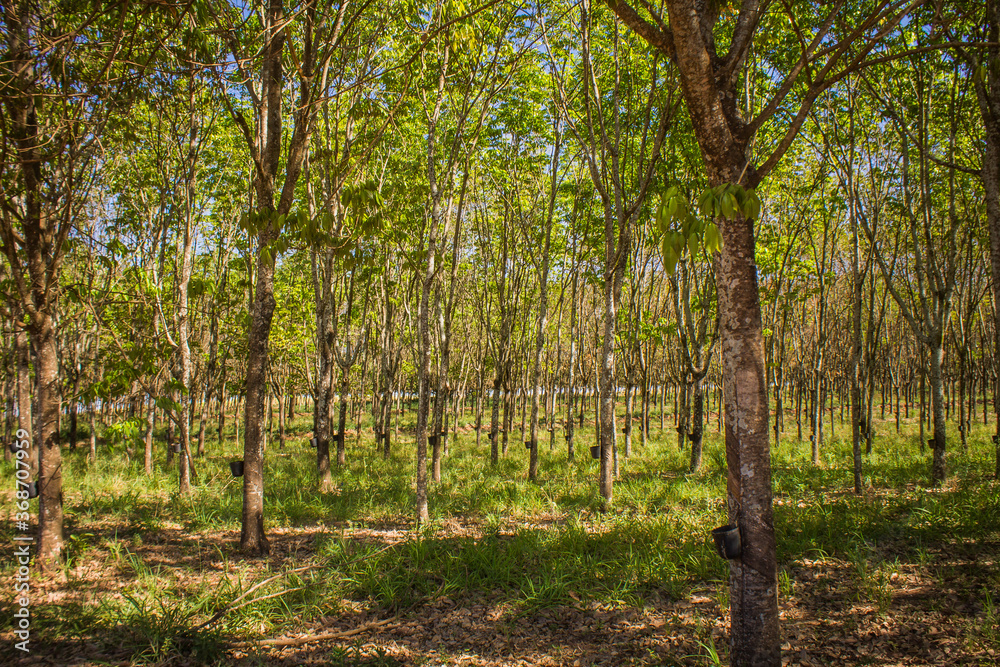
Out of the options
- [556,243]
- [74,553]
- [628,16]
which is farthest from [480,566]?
[556,243]

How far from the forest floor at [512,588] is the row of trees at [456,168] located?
0.80 metres

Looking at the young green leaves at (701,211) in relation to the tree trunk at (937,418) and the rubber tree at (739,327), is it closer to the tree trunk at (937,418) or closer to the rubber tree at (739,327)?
the rubber tree at (739,327)

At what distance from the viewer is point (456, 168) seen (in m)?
8.70

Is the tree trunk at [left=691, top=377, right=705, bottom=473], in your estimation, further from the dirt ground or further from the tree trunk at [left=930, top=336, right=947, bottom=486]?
the dirt ground

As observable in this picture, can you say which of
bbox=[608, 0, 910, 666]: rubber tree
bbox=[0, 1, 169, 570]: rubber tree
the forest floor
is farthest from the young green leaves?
bbox=[0, 1, 169, 570]: rubber tree

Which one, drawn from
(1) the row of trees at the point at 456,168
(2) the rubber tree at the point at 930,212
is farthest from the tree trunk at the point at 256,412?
(2) the rubber tree at the point at 930,212

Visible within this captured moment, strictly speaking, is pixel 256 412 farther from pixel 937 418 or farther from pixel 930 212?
pixel 930 212

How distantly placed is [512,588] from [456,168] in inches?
276

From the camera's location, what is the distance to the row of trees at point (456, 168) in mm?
2934

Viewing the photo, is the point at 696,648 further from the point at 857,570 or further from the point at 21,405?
the point at 21,405

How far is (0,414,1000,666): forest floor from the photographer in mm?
3574

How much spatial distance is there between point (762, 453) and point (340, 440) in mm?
9317

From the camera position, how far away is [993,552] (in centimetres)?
465

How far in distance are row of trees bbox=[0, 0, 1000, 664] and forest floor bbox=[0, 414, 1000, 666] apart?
0.80 meters
